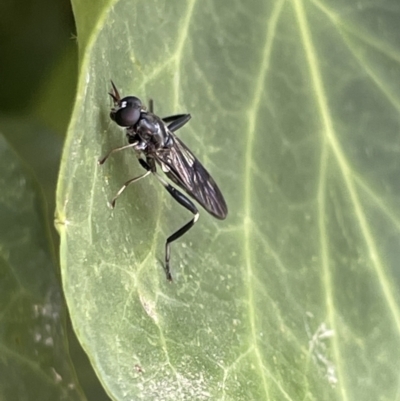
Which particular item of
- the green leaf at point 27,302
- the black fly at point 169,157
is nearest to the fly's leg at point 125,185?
the black fly at point 169,157

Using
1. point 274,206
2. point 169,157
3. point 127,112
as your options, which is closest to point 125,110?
point 127,112

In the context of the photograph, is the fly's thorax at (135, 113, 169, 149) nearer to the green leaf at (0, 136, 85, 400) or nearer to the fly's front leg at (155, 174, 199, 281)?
the fly's front leg at (155, 174, 199, 281)

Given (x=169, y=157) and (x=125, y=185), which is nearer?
(x=125, y=185)

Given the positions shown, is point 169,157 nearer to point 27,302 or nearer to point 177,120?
point 177,120

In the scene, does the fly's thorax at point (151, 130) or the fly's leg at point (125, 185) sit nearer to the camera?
the fly's leg at point (125, 185)

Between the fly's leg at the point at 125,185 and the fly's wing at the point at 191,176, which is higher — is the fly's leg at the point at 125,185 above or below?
above

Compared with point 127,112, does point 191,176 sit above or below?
below

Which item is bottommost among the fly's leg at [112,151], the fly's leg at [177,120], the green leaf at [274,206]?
the green leaf at [274,206]

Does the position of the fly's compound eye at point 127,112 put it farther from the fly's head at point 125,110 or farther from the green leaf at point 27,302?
the green leaf at point 27,302
